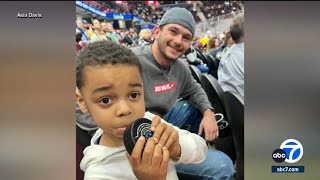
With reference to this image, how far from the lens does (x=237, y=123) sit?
1.59 meters

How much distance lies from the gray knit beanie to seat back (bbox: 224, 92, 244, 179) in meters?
0.34

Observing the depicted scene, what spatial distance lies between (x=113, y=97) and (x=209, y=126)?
435 millimetres

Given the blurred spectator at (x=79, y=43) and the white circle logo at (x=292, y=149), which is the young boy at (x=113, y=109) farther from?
the white circle logo at (x=292, y=149)

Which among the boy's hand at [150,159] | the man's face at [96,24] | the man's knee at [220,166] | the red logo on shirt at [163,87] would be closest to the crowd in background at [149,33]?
the man's face at [96,24]

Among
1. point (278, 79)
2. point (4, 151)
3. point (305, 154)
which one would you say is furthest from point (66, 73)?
point (305, 154)

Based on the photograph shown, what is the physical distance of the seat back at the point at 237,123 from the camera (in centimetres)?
158

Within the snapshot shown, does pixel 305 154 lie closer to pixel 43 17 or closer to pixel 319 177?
pixel 319 177

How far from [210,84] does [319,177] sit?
618mm

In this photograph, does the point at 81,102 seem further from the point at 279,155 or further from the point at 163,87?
the point at 279,155

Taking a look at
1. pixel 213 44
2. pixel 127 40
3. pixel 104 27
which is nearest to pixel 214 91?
pixel 213 44

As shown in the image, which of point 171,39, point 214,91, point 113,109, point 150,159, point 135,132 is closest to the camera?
point 150,159

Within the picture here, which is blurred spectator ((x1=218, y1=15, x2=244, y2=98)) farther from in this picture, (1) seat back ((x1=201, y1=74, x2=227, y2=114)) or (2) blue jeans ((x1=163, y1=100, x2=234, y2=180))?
(2) blue jeans ((x1=163, y1=100, x2=234, y2=180))

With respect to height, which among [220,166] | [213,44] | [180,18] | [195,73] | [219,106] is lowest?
[220,166]

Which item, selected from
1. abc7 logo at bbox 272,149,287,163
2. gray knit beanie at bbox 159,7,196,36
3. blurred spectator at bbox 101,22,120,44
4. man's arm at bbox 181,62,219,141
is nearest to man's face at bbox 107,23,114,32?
blurred spectator at bbox 101,22,120,44
